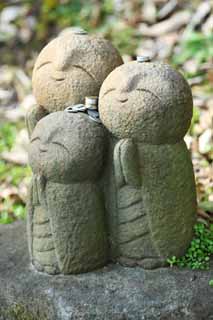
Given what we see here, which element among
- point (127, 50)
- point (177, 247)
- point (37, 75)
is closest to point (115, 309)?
point (177, 247)

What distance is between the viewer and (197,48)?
4.92 meters

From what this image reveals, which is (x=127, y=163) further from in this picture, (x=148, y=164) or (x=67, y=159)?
(x=67, y=159)

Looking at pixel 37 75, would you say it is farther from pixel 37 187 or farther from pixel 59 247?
pixel 59 247

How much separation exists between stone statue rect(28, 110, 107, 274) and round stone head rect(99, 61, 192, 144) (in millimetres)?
120

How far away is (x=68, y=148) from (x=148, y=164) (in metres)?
0.32

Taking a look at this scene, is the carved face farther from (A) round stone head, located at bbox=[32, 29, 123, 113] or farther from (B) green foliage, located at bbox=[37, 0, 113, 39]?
(B) green foliage, located at bbox=[37, 0, 113, 39]

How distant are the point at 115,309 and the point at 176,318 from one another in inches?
9.0

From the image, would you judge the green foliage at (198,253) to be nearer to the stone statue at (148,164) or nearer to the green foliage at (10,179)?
the stone statue at (148,164)

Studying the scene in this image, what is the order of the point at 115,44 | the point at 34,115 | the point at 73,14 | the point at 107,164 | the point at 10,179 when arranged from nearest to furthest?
the point at 107,164
the point at 34,115
the point at 10,179
the point at 115,44
the point at 73,14

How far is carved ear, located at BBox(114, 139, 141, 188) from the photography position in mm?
2365

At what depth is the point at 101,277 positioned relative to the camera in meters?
2.48

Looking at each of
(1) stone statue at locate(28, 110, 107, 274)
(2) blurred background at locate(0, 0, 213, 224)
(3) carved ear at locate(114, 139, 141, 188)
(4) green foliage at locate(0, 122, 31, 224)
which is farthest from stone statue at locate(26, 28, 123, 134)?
(4) green foliage at locate(0, 122, 31, 224)

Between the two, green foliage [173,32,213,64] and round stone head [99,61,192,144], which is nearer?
round stone head [99,61,192,144]

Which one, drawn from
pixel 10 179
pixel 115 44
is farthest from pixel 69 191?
pixel 115 44
